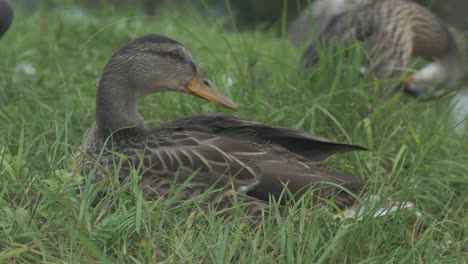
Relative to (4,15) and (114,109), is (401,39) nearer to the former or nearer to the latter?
(4,15)

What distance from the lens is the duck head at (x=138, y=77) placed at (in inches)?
124

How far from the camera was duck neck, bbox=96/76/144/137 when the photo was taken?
3152 millimetres

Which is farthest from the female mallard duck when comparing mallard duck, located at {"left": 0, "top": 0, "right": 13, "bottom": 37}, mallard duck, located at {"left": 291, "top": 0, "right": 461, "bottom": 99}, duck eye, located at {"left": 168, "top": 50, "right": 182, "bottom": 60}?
mallard duck, located at {"left": 291, "top": 0, "right": 461, "bottom": 99}

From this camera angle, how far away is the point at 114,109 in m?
3.15

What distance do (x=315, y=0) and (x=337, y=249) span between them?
27.8 ft

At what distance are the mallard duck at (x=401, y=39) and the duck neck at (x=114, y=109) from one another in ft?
6.67

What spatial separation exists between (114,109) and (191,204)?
0.64 meters

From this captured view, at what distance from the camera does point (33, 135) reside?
11.9ft

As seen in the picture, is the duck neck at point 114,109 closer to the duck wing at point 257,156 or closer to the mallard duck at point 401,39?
the duck wing at point 257,156

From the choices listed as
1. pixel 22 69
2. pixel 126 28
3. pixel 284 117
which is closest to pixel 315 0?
pixel 126 28

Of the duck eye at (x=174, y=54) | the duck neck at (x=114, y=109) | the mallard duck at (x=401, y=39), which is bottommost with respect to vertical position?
the mallard duck at (x=401, y=39)

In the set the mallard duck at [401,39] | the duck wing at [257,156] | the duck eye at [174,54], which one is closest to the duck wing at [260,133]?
the duck wing at [257,156]

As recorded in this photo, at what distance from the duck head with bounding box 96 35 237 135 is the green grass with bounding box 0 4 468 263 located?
20cm

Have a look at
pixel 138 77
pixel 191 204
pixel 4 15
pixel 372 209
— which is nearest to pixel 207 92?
pixel 138 77
